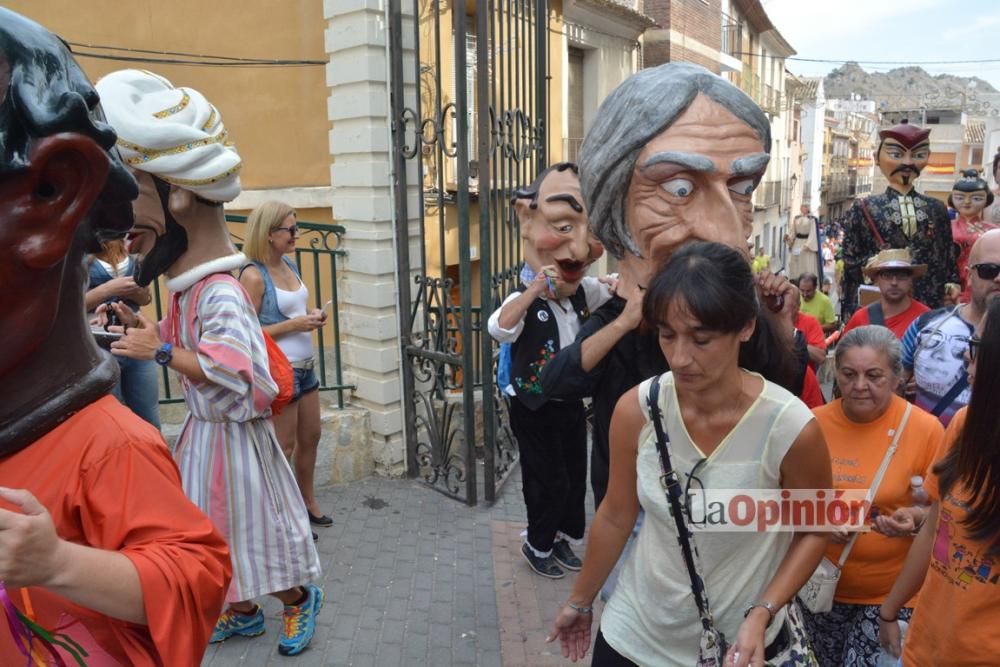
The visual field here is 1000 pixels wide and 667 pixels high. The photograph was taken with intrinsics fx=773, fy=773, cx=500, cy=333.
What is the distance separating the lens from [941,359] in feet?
9.94

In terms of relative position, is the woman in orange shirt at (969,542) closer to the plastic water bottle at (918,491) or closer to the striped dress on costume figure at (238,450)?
the plastic water bottle at (918,491)

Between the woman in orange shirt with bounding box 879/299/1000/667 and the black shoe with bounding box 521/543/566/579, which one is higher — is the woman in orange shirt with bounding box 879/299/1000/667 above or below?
above

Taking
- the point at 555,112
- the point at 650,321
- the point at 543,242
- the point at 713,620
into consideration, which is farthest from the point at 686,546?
the point at 555,112

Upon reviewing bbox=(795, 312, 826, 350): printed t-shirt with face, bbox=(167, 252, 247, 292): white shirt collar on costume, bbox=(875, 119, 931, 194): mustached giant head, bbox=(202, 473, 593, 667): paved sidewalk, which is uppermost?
bbox=(875, 119, 931, 194): mustached giant head

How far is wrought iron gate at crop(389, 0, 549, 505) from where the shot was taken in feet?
14.7

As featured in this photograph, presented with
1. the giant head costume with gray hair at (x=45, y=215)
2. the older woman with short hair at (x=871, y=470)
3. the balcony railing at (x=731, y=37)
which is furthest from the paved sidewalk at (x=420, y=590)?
the balcony railing at (x=731, y=37)

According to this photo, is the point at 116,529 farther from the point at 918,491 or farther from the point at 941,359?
the point at 941,359

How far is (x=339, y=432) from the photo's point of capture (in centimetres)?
513

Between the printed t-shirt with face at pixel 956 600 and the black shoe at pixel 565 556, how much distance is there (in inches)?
86.0

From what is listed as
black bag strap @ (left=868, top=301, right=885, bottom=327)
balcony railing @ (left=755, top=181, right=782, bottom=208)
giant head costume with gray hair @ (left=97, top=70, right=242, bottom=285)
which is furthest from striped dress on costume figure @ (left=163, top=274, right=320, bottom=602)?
balcony railing @ (left=755, top=181, right=782, bottom=208)

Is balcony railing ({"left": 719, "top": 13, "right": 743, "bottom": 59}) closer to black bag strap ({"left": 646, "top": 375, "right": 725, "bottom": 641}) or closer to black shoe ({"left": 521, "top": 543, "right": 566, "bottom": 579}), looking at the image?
black shoe ({"left": 521, "top": 543, "right": 566, "bottom": 579})

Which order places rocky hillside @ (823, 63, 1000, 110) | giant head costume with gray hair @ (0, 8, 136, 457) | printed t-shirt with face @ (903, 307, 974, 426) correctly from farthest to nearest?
rocky hillside @ (823, 63, 1000, 110)
printed t-shirt with face @ (903, 307, 974, 426)
giant head costume with gray hair @ (0, 8, 136, 457)

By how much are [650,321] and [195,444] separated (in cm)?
187

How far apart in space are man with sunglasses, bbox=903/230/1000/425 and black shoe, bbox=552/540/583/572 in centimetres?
186
